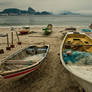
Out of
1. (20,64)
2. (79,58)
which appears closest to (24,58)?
(20,64)

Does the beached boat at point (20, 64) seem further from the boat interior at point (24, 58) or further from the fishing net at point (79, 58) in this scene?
the fishing net at point (79, 58)

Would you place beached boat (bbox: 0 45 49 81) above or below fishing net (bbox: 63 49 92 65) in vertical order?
below

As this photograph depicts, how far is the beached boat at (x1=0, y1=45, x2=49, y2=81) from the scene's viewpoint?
4.49m

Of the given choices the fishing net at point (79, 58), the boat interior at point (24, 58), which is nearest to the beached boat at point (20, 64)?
the boat interior at point (24, 58)

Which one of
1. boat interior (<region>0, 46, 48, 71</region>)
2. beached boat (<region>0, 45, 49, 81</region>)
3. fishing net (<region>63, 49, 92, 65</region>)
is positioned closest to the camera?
beached boat (<region>0, 45, 49, 81</region>)

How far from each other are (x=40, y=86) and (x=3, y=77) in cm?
211

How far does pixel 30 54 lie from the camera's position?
8.44 metres

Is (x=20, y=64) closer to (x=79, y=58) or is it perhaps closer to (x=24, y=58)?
(x=24, y=58)

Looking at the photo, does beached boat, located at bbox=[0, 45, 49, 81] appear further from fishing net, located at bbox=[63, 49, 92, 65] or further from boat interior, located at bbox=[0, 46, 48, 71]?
fishing net, located at bbox=[63, 49, 92, 65]

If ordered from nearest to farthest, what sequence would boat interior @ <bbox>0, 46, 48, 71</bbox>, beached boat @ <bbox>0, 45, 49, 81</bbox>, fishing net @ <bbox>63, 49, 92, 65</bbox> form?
beached boat @ <bbox>0, 45, 49, 81</bbox>
fishing net @ <bbox>63, 49, 92, 65</bbox>
boat interior @ <bbox>0, 46, 48, 71</bbox>

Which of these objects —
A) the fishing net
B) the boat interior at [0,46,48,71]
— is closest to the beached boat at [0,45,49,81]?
the boat interior at [0,46,48,71]

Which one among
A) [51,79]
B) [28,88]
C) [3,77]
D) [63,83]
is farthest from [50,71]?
[3,77]

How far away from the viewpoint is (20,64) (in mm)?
5848

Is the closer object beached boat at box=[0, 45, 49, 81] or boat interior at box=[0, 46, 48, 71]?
beached boat at box=[0, 45, 49, 81]
